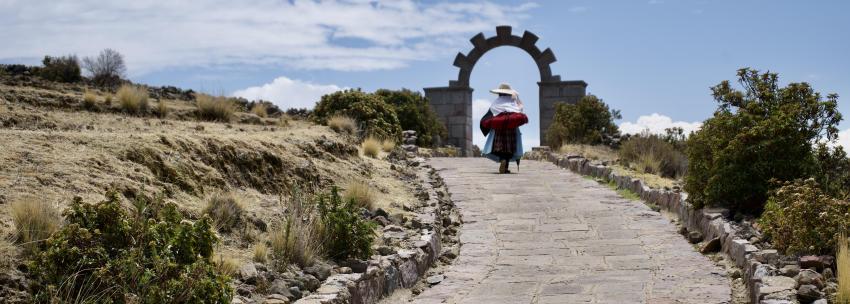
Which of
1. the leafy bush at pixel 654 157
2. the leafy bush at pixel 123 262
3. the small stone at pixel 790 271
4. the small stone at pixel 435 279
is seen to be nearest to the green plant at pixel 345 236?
the small stone at pixel 435 279

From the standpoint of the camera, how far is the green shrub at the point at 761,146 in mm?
10016

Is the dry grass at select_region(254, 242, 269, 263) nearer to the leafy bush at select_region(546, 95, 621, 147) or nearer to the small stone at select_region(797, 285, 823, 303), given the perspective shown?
the small stone at select_region(797, 285, 823, 303)

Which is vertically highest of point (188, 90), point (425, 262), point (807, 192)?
point (188, 90)

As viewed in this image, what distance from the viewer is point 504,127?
17.3 metres

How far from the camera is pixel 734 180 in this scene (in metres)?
10.1

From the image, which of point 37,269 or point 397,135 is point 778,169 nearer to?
point 37,269

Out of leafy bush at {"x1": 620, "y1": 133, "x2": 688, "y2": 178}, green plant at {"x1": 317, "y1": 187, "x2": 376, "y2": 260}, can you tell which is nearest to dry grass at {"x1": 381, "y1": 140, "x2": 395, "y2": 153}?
leafy bush at {"x1": 620, "y1": 133, "x2": 688, "y2": 178}

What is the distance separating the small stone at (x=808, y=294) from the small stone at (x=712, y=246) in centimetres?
288

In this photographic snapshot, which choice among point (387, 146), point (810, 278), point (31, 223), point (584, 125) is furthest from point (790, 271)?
point (584, 125)

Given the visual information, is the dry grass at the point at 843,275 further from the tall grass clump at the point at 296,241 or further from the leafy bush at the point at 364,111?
the leafy bush at the point at 364,111

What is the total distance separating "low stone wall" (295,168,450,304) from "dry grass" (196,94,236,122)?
21.9 ft

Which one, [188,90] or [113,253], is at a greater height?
[188,90]

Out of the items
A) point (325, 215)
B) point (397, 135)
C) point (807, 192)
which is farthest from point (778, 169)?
point (397, 135)

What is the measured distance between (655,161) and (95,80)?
12526 mm
